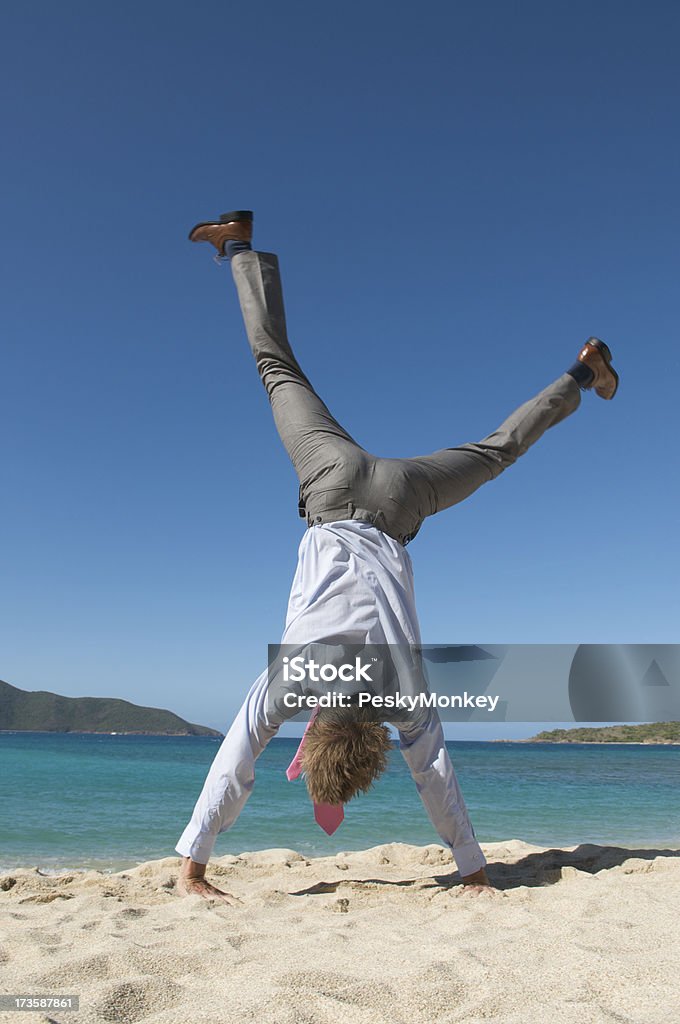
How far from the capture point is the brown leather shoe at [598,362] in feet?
13.0

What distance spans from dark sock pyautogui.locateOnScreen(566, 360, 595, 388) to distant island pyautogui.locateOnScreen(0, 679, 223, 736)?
92.6 m

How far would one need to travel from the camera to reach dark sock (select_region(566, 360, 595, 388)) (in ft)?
12.8

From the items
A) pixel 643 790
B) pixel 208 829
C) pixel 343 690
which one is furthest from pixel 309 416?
pixel 643 790

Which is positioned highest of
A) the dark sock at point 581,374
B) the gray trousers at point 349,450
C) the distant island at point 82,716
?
the dark sock at point 581,374

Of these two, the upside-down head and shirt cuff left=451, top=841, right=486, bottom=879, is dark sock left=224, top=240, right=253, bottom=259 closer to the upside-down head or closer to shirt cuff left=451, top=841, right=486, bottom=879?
the upside-down head

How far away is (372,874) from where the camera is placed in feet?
12.7

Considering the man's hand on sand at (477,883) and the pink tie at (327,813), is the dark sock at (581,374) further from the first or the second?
the man's hand on sand at (477,883)

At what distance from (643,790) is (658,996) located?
15419 mm

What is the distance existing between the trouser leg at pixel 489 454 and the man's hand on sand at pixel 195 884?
1842mm

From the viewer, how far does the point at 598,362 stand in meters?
3.96

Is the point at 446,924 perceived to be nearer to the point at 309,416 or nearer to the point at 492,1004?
the point at 492,1004

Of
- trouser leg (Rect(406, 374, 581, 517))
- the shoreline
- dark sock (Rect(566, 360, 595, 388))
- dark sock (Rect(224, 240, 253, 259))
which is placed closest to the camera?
trouser leg (Rect(406, 374, 581, 517))
